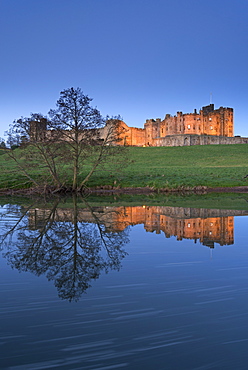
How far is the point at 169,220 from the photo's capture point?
46.4 feet

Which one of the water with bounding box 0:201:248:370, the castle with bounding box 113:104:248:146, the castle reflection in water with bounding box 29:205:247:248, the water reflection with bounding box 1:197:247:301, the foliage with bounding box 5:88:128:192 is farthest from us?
the castle with bounding box 113:104:248:146

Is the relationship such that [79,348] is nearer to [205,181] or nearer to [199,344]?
[199,344]

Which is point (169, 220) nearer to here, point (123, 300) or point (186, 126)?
point (123, 300)

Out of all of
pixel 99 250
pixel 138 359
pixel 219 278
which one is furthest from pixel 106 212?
pixel 138 359

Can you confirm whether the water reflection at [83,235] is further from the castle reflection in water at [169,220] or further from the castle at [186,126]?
the castle at [186,126]

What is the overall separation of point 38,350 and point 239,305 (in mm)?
3051

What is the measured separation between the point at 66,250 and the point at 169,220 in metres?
6.41

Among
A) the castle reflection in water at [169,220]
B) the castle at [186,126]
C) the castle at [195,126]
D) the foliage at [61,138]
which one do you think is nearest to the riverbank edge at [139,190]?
the foliage at [61,138]

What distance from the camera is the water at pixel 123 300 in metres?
3.93

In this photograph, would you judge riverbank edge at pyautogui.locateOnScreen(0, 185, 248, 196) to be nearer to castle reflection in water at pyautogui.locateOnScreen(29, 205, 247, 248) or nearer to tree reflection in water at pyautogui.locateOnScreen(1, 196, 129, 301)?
castle reflection in water at pyautogui.locateOnScreen(29, 205, 247, 248)

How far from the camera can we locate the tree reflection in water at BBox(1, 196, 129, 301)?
265 inches

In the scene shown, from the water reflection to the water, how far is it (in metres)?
0.04

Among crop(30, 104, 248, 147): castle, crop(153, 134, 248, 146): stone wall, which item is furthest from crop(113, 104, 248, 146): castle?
crop(153, 134, 248, 146): stone wall

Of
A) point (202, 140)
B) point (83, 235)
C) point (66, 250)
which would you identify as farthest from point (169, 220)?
point (202, 140)
